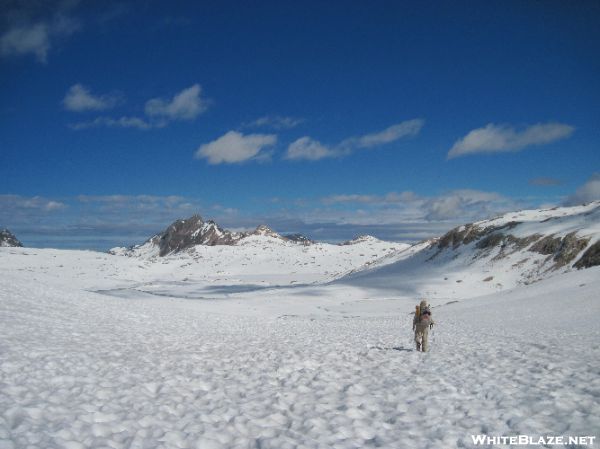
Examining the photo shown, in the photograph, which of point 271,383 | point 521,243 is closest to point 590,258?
point 521,243

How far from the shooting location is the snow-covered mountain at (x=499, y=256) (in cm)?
5531

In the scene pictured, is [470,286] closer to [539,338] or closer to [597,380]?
[539,338]

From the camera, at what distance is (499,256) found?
217 feet

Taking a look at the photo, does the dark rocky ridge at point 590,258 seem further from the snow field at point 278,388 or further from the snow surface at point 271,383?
the snow field at point 278,388

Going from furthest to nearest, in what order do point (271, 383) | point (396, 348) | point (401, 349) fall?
point (396, 348)
point (401, 349)
point (271, 383)

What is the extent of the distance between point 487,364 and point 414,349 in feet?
13.6

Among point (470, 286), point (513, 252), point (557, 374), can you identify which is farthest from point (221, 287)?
point (557, 374)

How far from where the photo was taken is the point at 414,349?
17141mm

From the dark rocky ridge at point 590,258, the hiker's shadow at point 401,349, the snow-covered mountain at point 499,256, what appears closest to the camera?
the hiker's shadow at point 401,349

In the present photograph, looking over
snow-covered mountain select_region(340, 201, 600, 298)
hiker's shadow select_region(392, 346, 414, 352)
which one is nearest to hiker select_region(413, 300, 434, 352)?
hiker's shadow select_region(392, 346, 414, 352)

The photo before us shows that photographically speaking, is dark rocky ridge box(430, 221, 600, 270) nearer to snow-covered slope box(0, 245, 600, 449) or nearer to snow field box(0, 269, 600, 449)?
snow-covered slope box(0, 245, 600, 449)

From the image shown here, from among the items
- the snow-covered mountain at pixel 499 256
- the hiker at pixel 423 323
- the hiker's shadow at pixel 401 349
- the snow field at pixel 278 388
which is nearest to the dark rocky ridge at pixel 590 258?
the snow-covered mountain at pixel 499 256

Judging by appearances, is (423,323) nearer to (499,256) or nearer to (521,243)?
(499,256)

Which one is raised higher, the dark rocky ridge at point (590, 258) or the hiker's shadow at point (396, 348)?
the dark rocky ridge at point (590, 258)
